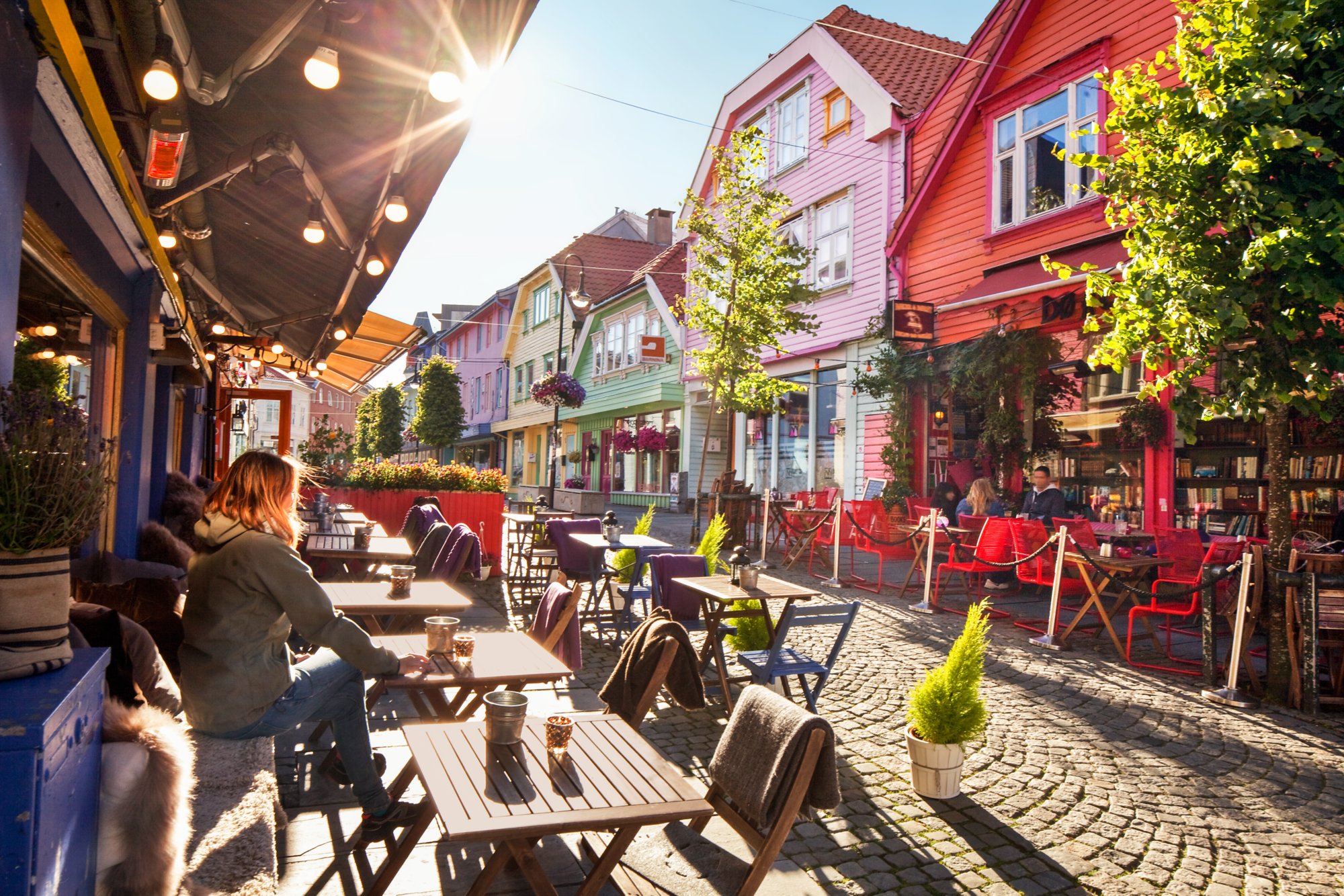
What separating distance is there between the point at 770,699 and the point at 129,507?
19.3 ft

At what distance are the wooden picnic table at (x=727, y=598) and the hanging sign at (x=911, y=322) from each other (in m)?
8.80

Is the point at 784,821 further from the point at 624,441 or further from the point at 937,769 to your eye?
the point at 624,441

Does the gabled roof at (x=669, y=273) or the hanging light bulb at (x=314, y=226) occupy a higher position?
the gabled roof at (x=669, y=273)

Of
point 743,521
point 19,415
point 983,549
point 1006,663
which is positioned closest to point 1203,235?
point 1006,663

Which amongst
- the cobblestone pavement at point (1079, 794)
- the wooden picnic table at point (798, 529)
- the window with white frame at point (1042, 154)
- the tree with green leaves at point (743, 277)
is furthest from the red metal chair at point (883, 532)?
the cobblestone pavement at point (1079, 794)

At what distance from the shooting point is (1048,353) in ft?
39.3

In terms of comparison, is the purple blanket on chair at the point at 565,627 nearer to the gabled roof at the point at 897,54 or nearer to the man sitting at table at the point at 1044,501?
the man sitting at table at the point at 1044,501

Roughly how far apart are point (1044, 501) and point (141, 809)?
10.6 m

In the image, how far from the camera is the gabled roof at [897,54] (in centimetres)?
1642

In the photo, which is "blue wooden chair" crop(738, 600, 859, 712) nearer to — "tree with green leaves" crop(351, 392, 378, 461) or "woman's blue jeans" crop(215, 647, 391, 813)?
"woman's blue jeans" crop(215, 647, 391, 813)

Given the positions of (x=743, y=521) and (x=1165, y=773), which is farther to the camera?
(x=743, y=521)

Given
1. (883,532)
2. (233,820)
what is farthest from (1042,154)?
(233,820)

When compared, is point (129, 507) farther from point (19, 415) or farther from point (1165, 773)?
point (1165, 773)

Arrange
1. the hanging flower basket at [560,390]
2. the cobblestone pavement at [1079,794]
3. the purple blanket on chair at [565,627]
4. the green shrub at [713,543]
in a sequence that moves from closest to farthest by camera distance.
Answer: the cobblestone pavement at [1079,794] → the purple blanket on chair at [565,627] → the green shrub at [713,543] → the hanging flower basket at [560,390]
